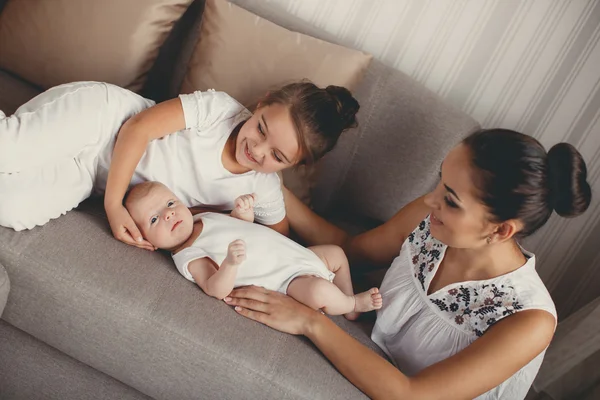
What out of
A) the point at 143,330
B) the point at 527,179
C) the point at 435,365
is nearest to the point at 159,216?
the point at 143,330

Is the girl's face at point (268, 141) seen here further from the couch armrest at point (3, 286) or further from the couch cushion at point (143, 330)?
the couch armrest at point (3, 286)

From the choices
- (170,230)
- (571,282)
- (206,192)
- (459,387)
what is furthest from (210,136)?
(571,282)

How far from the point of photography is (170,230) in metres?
1.47

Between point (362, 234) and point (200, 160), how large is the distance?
1.84 ft

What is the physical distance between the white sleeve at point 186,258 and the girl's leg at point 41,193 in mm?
308

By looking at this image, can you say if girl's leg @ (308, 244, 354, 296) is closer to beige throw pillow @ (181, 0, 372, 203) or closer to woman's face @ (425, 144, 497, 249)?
beige throw pillow @ (181, 0, 372, 203)

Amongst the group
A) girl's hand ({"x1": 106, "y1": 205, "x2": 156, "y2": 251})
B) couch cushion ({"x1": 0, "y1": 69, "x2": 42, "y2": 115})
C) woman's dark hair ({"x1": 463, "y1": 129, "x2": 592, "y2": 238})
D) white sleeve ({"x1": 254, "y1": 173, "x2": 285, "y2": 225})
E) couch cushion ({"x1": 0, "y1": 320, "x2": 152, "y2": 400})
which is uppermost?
woman's dark hair ({"x1": 463, "y1": 129, "x2": 592, "y2": 238})

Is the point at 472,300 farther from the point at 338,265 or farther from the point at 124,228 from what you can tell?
the point at 124,228

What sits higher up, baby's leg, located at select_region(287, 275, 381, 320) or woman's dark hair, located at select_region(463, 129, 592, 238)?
woman's dark hair, located at select_region(463, 129, 592, 238)

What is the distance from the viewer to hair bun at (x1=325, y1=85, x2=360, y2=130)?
161cm

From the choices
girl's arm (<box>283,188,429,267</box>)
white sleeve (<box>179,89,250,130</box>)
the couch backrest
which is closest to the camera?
white sleeve (<box>179,89,250,130</box>)

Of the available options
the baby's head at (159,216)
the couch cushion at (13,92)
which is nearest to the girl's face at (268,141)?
the baby's head at (159,216)

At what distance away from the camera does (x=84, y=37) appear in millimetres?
1853

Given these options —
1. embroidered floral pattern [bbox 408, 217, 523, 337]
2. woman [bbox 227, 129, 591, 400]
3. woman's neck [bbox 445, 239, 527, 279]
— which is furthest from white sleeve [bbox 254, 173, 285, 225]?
woman's neck [bbox 445, 239, 527, 279]
